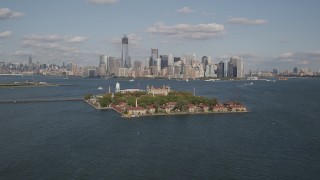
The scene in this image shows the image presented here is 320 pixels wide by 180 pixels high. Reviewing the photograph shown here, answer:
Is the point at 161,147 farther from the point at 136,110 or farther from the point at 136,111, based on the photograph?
the point at 136,110

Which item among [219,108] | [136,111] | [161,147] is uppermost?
[219,108]

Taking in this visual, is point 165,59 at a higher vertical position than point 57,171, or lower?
higher

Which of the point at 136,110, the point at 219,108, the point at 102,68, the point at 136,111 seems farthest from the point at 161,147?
the point at 102,68

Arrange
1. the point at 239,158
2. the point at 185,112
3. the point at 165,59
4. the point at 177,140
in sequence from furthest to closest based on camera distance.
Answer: the point at 165,59 → the point at 185,112 → the point at 177,140 → the point at 239,158

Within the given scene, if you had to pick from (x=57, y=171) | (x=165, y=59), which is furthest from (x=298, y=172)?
(x=165, y=59)

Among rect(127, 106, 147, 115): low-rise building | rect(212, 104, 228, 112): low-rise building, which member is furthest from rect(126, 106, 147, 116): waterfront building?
rect(212, 104, 228, 112): low-rise building

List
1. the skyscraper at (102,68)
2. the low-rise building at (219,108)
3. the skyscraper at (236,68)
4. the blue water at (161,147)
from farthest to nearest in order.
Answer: the skyscraper at (102,68), the skyscraper at (236,68), the low-rise building at (219,108), the blue water at (161,147)

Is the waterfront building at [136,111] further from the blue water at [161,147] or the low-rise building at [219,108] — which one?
the low-rise building at [219,108]

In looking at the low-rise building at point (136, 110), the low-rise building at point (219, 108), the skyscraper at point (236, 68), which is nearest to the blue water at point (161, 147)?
the low-rise building at point (136, 110)

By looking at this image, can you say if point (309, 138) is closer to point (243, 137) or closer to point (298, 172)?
point (243, 137)
